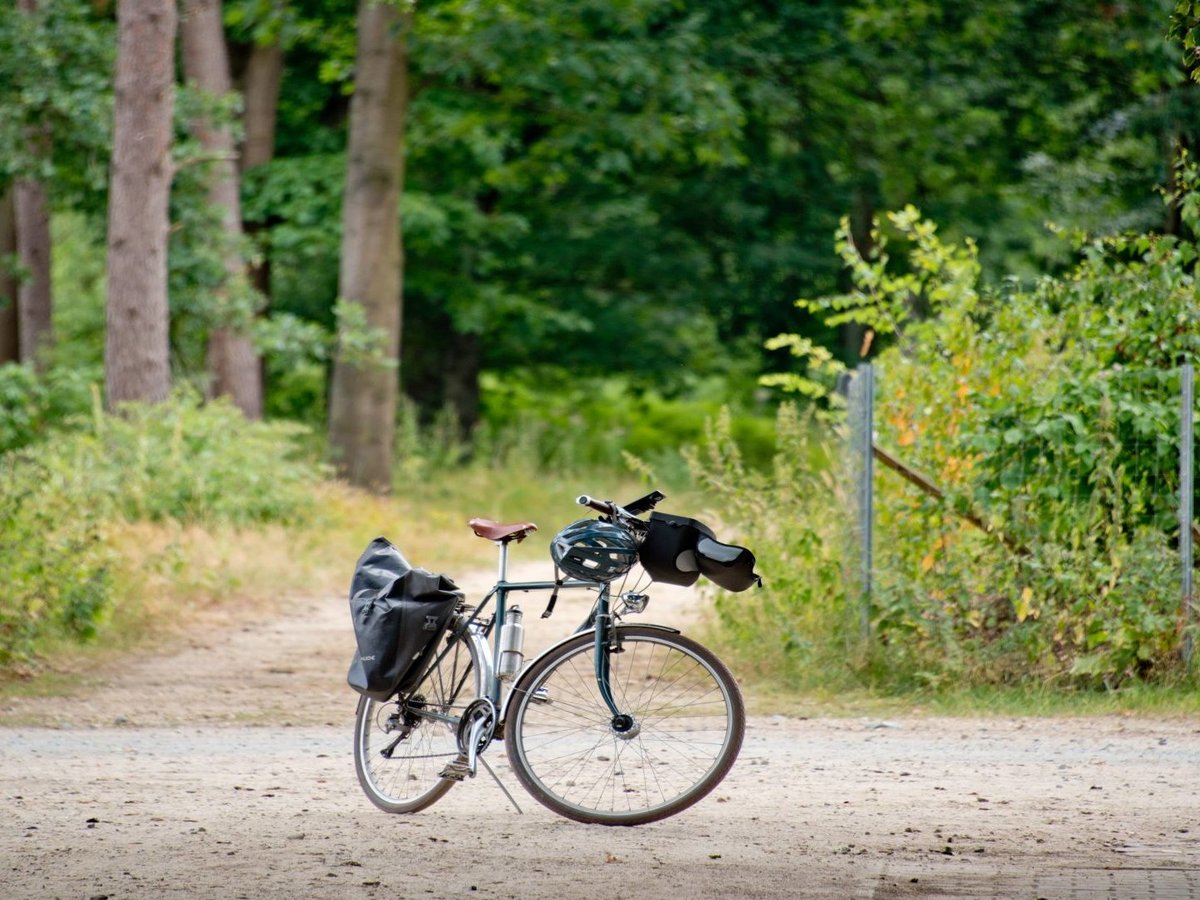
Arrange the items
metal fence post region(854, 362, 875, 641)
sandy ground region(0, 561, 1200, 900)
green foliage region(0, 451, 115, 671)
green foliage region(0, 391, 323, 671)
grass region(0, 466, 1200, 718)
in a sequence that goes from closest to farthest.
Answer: sandy ground region(0, 561, 1200, 900), grass region(0, 466, 1200, 718), metal fence post region(854, 362, 875, 641), green foliage region(0, 451, 115, 671), green foliage region(0, 391, 323, 671)

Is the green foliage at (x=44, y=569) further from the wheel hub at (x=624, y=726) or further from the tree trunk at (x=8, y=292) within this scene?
the tree trunk at (x=8, y=292)

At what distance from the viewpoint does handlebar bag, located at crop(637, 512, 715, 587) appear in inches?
234

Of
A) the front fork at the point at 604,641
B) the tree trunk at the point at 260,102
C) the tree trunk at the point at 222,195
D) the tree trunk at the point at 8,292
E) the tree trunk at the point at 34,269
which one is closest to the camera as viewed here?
the front fork at the point at 604,641

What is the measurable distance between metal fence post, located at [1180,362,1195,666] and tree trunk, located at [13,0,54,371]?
1795cm

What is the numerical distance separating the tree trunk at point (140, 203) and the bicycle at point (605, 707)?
10.9 meters

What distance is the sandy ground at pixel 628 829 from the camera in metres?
5.20

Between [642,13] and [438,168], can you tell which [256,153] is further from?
[642,13]

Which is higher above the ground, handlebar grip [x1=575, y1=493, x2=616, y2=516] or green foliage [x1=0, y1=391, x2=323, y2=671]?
handlebar grip [x1=575, y1=493, x2=616, y2=516]

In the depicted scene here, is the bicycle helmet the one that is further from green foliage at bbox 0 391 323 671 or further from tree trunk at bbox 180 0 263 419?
tree trunk at bbox 180 0 263 419

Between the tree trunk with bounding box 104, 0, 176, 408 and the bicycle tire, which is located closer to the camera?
the bicycle tire

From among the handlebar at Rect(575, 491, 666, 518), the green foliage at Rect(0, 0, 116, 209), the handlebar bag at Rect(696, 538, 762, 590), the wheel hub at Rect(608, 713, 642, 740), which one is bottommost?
the wheel hub at Rect(608, 713, 642, 740)

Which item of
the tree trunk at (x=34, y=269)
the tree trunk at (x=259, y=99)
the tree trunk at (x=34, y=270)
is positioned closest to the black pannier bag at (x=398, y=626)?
the tree trunk at (x=259, y=99)

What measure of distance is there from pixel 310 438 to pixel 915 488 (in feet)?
54.2

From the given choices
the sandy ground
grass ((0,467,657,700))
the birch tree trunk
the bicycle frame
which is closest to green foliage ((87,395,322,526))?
grass ((0,467,657,700))
